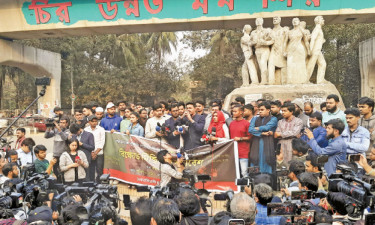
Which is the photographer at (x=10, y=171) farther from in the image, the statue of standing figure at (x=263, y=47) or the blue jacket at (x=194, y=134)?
the statue of standing figure at (x=263, y=47)

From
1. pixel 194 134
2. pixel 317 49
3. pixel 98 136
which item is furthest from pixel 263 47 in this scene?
pixel 98 136

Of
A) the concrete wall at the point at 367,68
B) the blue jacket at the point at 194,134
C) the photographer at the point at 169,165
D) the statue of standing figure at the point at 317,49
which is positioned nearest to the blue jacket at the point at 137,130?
the blue jacket at the point at 194,134

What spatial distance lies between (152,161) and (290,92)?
4623mm

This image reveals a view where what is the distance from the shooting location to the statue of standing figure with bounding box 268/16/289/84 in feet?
31.9

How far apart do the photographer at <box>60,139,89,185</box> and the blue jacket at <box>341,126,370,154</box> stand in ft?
12.1

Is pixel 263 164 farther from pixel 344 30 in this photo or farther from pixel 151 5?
pixel 344 30

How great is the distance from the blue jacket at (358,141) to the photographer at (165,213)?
2906 mm

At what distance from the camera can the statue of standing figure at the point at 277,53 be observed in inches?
383

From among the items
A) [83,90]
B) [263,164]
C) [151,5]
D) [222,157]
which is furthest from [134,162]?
[83,90]

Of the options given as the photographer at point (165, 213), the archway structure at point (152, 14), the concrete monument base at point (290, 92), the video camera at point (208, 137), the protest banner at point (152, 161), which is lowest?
the protest banner at point (152, 161)

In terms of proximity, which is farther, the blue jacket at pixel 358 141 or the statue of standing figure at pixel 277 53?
the statue of standing figure at pixel 277 53

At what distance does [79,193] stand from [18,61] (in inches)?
534

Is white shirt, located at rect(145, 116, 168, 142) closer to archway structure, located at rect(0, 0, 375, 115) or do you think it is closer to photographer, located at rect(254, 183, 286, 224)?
photographer, located at rect(254, 183, 286, 224)

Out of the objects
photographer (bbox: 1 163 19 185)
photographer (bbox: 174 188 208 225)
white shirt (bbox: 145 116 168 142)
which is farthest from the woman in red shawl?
photographer (bbox: 174 188 208 225)
